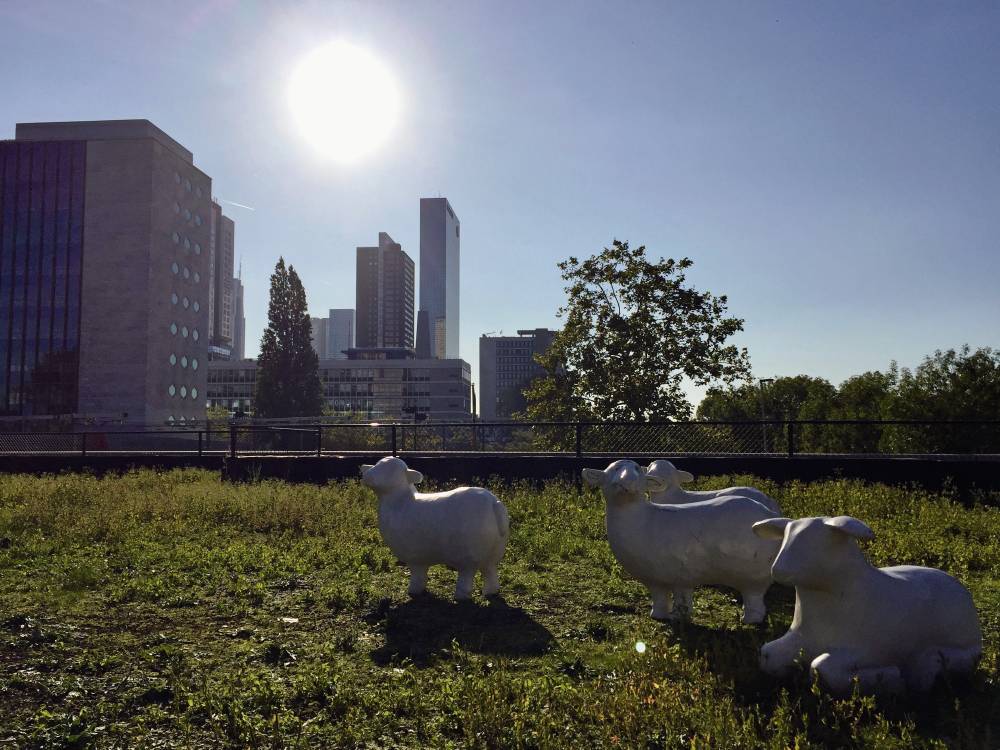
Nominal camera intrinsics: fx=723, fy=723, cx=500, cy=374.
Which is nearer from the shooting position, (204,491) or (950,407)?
(204,491)

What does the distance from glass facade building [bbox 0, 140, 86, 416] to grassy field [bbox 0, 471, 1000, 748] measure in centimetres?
6932

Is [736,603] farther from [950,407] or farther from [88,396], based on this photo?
[88,396]

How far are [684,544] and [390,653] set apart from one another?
2.63 metres

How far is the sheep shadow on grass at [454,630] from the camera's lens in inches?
226

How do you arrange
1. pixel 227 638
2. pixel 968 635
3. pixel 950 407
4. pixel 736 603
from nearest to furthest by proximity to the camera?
pixel 968 635 < pixel 227 638 < pixel 736 603 < pixel 950 407

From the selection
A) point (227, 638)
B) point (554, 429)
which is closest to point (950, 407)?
point (554, 429)

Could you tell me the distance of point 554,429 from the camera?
81.7 feet

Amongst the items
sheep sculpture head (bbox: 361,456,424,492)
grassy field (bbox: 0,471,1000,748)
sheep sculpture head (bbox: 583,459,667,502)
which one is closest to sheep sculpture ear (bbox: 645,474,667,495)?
sheep sculpture head (bbox: 583,459,667,502)

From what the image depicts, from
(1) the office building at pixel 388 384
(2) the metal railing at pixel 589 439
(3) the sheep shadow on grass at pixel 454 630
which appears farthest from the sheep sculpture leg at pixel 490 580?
(1) the office building at pixel 388 384

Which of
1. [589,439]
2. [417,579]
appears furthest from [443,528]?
[589,439]

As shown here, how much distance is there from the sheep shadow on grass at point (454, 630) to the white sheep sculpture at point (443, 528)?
1.02ft

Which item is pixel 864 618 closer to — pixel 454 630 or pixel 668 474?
pixel 454 630

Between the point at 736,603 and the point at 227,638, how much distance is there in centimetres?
481

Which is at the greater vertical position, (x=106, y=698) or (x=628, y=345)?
(x=628, y=345)
